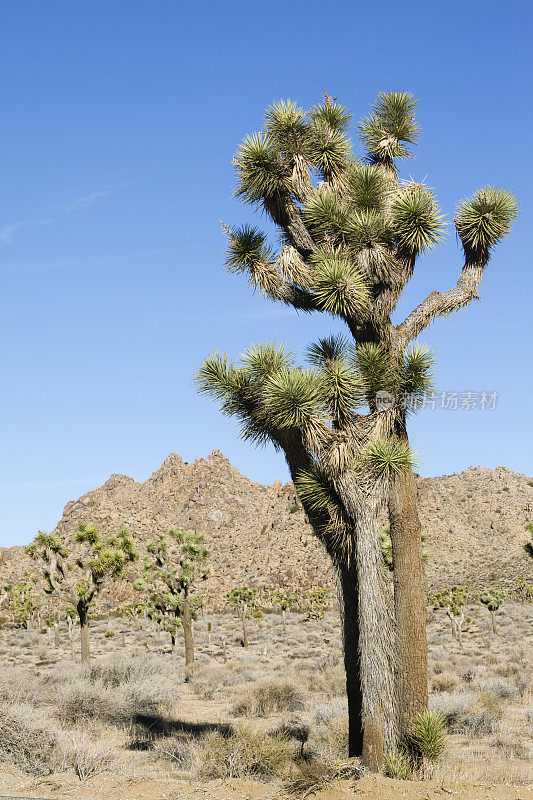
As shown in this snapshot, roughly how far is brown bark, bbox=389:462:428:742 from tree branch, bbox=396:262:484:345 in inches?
81.7

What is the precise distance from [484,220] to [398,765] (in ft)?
24.0

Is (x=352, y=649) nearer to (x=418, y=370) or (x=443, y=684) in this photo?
(x=418, y=370)

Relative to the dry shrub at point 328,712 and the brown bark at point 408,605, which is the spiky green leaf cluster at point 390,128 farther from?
the dry shrub at point 328,712

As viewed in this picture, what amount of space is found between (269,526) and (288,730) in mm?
60561

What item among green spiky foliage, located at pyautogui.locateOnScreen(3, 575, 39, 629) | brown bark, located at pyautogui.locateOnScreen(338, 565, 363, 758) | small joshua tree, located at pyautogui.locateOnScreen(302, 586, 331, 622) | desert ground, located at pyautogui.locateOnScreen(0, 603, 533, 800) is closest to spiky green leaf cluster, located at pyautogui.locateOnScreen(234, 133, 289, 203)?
brown bark, located at pyautogui.locateOnScreen(338, 565, 363, 758)

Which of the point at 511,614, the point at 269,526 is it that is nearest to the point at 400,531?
the point at 511,614

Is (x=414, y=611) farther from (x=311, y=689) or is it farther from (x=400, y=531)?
(x=311, y=689)

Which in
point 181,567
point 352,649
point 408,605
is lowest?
point 352,649

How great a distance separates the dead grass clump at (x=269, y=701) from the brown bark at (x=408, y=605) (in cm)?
778

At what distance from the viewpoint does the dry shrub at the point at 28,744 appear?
8.73m

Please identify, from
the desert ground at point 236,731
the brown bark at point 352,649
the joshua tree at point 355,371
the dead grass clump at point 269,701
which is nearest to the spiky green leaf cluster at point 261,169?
the joshua tree at point 355,371

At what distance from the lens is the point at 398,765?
25.7 feet

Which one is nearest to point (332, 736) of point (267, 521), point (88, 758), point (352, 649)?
point (352, 649)

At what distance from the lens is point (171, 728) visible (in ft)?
42.6
